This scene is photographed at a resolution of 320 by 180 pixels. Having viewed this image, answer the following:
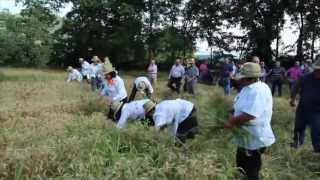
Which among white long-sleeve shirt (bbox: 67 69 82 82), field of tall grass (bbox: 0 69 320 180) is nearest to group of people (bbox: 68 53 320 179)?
field of tall grass (bbox: 0 69 320 180)

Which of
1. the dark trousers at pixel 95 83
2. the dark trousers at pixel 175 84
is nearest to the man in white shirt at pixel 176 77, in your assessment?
the dark trousers at pixel 175 84

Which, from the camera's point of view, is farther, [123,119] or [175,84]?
[175,84]

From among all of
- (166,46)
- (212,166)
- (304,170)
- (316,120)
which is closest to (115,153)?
(212,166)

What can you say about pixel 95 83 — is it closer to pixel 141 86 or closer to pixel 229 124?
pixel 141 86

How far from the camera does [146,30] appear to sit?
51.5 metres

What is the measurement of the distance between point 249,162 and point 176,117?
61.2 inches

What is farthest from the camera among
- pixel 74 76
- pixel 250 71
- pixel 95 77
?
pixel 74 76

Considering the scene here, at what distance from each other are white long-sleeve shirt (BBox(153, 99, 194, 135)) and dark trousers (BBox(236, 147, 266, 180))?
1.18 m

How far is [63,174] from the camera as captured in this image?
6430 millimetres

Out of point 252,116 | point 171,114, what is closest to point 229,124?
point 252,116

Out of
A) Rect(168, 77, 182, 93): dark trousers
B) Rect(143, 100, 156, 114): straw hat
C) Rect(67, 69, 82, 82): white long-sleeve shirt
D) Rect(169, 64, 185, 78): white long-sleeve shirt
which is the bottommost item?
Rect(67, 69, 82, 82): white long-sleeve shirt

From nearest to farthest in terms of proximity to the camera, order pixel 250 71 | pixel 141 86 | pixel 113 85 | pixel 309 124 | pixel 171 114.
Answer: pixel 250 71, pixel 171 114, pixel 309 124, pixel 113 85, pixel 141 86

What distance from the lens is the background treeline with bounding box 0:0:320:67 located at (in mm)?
44938

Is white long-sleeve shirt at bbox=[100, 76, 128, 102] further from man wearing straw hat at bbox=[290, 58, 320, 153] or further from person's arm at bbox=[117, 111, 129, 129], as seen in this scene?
man wearing straw hat at bbox=[290, 58, 320, 153]
